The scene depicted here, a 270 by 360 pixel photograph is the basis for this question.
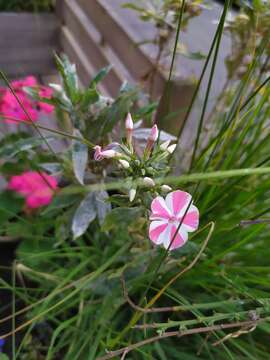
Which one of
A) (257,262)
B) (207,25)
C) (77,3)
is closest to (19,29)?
(77,3)

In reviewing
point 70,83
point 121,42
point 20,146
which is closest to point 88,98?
point 70,83

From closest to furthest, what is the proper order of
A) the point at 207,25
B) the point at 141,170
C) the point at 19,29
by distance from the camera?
1. the point at 141,170
2. the point at 19,29
3. the point at 207,25

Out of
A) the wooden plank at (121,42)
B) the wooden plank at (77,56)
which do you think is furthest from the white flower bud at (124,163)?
the wooden plank at (77,56)

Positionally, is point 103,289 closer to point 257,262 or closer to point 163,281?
point 163,281

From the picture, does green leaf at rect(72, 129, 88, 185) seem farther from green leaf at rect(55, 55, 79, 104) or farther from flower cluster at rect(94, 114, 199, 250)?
flower cluster at rect(94, 114, 199, 250)

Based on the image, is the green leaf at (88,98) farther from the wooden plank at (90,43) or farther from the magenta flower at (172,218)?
the wooden plank at (90,43)

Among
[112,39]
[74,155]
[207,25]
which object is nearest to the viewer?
[74,155]

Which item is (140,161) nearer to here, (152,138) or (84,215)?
(152,138)
